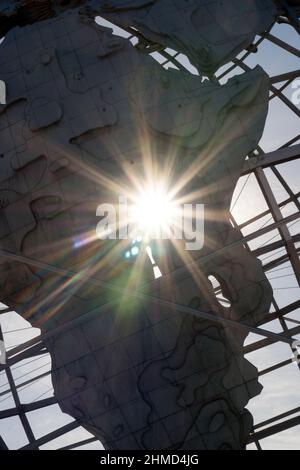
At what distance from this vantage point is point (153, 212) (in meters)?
8.98

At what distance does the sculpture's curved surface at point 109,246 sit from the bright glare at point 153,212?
0.34m

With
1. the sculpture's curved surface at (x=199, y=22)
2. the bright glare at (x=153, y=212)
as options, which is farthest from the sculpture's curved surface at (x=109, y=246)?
the sculpture's curved surface at (x=199, y=22)

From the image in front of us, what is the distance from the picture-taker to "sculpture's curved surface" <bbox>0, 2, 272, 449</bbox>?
8.33m

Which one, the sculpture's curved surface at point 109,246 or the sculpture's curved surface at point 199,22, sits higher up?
the sculpture's curved surface at point 199,22

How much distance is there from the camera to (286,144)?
1167cm

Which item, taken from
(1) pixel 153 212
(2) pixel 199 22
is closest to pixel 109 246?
(1) pixel 153 212

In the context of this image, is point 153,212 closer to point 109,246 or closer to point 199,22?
point 109,246

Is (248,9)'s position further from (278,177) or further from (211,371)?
(211,371)

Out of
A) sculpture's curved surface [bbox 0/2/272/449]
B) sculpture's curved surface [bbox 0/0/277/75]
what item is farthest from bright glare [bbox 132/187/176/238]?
sculpture's curved surface [bbox 0/0/277/75]

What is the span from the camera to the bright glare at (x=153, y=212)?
888cm

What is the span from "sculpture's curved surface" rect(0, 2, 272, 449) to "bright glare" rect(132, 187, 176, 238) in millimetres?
343

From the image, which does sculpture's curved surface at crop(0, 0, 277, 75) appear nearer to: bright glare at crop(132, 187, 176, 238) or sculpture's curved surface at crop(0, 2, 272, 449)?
sculpture's curved surface at crop(0, 2, 272, 449)

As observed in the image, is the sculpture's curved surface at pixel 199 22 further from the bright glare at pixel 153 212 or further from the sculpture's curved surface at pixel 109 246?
the bright glare at pixel 153 212
